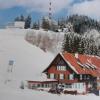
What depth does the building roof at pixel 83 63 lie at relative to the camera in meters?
6.55

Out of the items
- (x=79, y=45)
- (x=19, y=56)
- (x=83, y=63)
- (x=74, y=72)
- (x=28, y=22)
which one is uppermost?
(x=28, y=22)

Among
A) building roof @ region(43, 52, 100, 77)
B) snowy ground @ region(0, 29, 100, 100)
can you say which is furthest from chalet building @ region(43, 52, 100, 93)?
snowy ground @ region(0, 29, 100, 100)

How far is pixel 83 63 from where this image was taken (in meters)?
6.79

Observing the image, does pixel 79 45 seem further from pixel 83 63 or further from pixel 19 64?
pixel 19 64

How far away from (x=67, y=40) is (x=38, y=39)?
1.81 ft

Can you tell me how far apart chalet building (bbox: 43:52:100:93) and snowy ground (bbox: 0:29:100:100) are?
23 centimetres

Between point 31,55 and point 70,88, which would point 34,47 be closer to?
point 31,55

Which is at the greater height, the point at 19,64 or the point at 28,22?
the point at 28,22

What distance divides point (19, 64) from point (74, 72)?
94 cm

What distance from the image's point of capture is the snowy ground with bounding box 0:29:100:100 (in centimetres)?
582

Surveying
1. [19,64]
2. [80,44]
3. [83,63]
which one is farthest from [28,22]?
[83,63]

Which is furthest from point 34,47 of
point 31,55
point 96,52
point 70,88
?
point 96,52

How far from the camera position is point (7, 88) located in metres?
5.78

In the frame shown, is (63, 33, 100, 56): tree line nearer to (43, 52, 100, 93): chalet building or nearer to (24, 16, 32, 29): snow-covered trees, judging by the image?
(43, 52, 100, 93): chalet building
